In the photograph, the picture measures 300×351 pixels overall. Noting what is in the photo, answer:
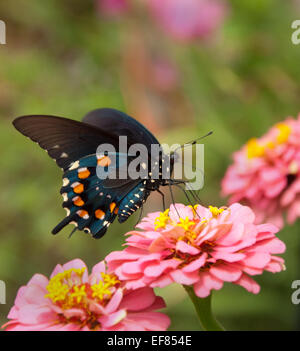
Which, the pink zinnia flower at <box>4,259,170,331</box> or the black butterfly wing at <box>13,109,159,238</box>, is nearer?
the pink zinnia flower at <box>4,259,170,331</box>

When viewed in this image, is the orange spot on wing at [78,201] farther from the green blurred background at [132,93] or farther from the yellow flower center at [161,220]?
the green blurred background at [132,93]

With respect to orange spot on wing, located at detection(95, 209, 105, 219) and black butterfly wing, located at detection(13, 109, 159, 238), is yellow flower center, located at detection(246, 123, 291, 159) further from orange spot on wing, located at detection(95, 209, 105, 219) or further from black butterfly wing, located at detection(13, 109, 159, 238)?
orange spot on wing, located at detection(95, 209, 105, 219)

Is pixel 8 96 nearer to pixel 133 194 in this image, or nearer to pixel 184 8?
pixel 184 8

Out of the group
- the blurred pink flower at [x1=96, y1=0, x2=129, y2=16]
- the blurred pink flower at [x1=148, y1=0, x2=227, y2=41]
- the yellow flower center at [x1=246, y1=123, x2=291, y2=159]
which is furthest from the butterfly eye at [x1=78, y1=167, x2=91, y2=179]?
the blurred pink flower at [x1=96, y1=0, x2=129, y2=16]

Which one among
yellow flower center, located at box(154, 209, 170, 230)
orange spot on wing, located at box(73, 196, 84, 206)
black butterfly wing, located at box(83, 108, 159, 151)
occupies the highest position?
black butterfly wing, located at box(83, 108, 159, 151)

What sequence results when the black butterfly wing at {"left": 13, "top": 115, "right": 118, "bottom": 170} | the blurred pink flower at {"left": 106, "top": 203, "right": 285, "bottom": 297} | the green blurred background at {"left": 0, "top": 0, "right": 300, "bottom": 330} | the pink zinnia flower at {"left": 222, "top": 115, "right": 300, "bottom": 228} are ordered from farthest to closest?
the green blurred background at {"left": 0, "top": 0, "right": 300, "bottom": 330}
the pink zinnia flower at {"left": 222, "top": 115, "right": 300, "bottom": 228}
the black butterfly wing at {"left": 13, "top": 115, "right": 118, "bottom": 170}
the blurred pink flower at {"left": 106, "top": 203, "right": 285, "bottom": 297}

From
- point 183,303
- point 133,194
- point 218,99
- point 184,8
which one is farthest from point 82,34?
point 133,194
